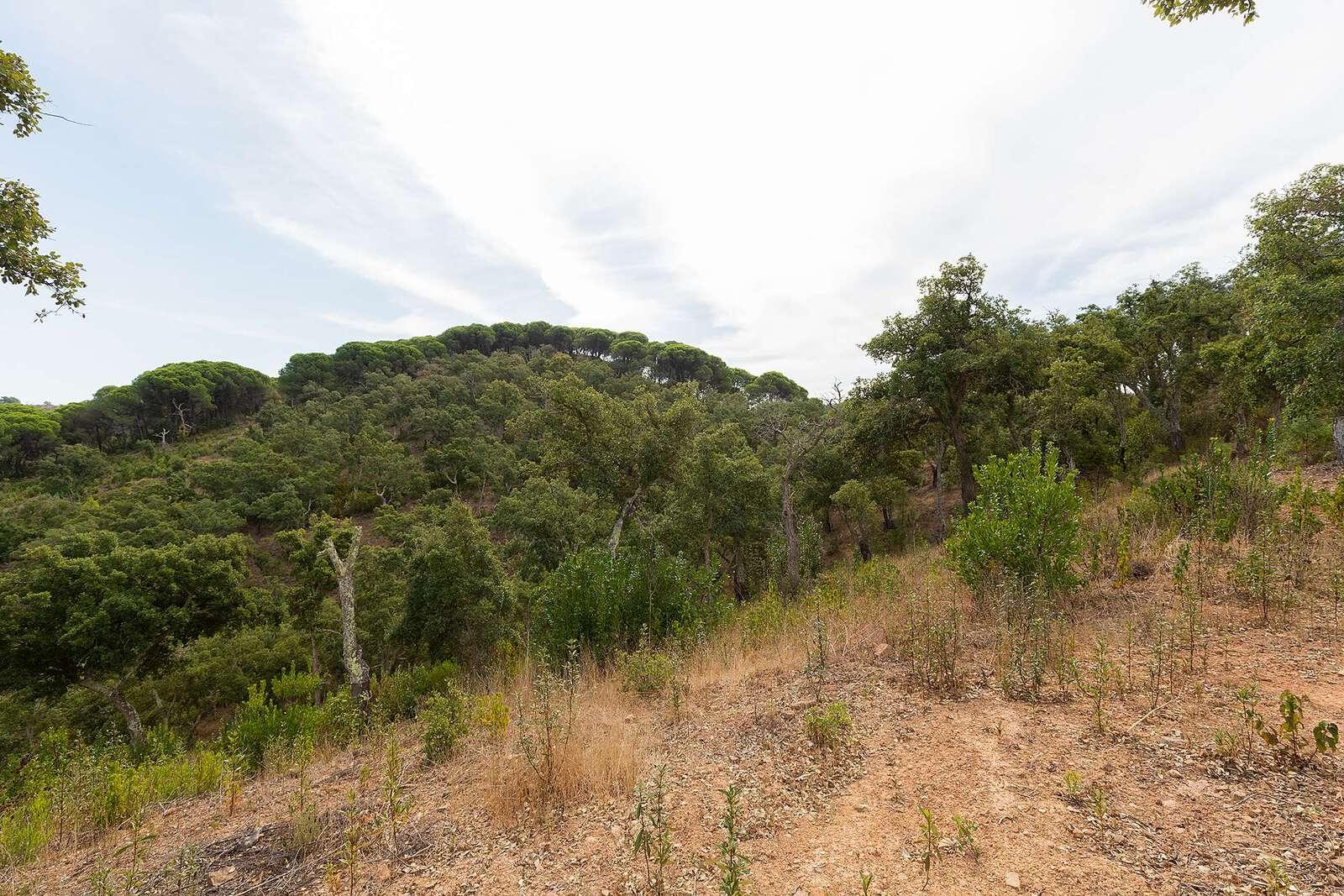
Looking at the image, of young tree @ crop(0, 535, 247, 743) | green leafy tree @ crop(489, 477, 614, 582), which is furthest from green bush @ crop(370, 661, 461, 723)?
green leafy tree @ crop(489, 477, 614, 582)

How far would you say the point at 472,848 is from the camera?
315 cm

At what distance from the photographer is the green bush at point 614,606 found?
Result: 7.62 m

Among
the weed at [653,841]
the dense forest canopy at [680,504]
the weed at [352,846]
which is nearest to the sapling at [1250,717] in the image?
the weed at [653,841]

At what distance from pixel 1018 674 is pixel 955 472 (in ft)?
63.0

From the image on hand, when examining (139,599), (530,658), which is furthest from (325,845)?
(139,599)

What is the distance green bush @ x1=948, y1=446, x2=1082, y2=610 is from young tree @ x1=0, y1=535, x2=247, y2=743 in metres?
17.8

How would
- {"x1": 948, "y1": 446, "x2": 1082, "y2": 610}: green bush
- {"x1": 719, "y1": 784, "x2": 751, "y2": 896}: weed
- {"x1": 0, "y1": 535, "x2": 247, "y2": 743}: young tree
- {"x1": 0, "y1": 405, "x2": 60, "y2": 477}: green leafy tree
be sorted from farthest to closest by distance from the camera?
{"x1": 0, "y1": 405, "x2": 60, "y2": 477}: green leafy tree, {"x1": 0, "y1": 535, "x2": 247, "y2": 743}: young tree, {"x1": 948, "y1": 446, "x2": 1082, "y2": 610}: green bush, {"x1": 719, "y1": 784, "x2": 751, "y2": 896}: weed

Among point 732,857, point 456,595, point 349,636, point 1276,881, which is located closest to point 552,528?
point 456,595

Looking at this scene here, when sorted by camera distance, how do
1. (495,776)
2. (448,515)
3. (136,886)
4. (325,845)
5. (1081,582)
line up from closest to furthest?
(136,886), (325,845), (495,776), (1081,582), (448,515)

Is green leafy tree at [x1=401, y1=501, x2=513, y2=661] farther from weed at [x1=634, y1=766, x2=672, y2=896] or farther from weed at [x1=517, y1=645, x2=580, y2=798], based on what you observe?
weed at [x1=634, y1=766, x2=672, y2=896]

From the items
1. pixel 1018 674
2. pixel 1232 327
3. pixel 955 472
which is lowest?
pixel 1018 674

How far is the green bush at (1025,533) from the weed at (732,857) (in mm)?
4201

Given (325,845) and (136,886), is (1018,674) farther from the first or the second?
(136,886)

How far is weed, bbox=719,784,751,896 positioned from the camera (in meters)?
2.20
